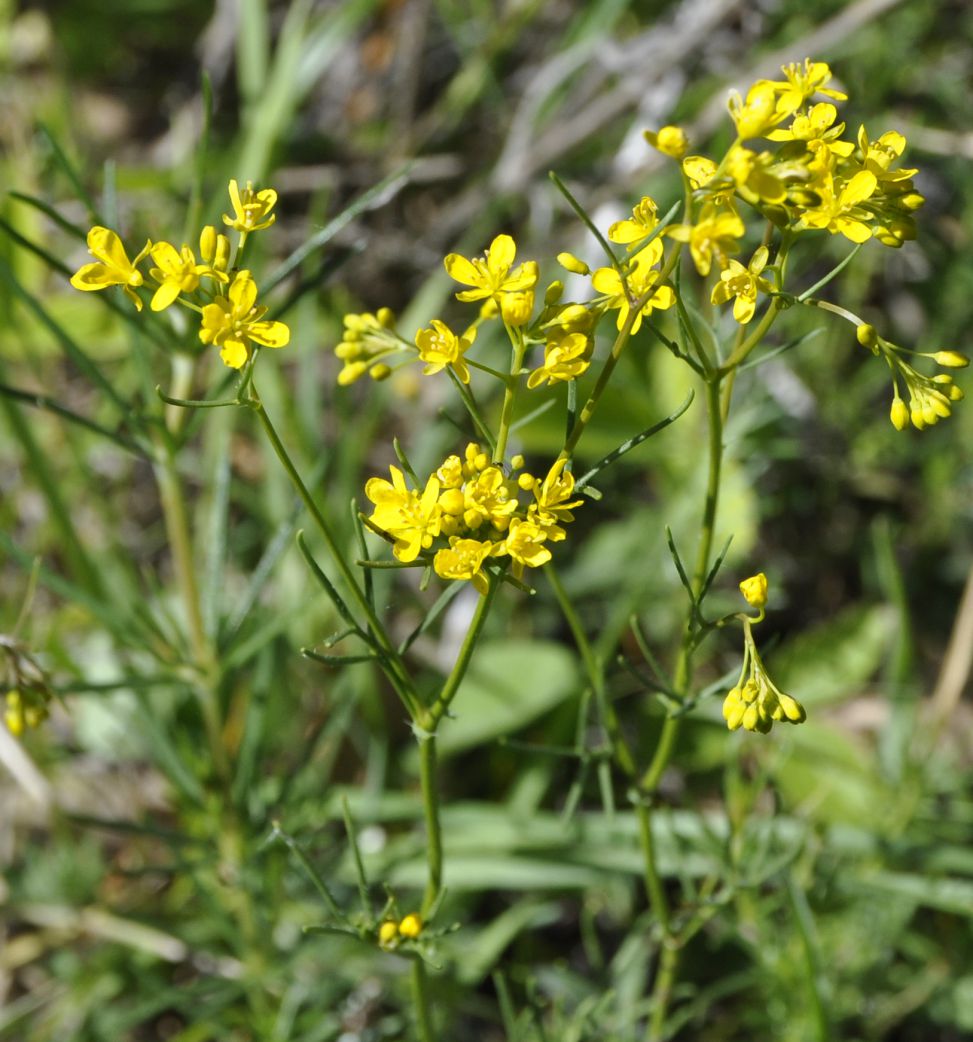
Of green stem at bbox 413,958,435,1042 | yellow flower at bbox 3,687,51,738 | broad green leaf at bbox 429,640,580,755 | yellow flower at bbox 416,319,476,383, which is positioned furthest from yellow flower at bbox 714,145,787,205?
broad green leaf at bbox 429,640,580,755

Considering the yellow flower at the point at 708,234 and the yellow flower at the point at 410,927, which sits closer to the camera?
the yellow flower at the point at 708,234

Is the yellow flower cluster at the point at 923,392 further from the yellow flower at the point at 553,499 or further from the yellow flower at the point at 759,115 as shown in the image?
the yellow flower at the point at 553,499

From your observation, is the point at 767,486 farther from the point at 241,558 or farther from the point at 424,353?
the point at 424,353

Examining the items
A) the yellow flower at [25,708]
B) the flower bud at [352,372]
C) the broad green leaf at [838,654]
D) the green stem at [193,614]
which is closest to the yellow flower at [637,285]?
the flower bud at [352,372]

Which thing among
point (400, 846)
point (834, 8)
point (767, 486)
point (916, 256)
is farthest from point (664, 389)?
point (400, 846)

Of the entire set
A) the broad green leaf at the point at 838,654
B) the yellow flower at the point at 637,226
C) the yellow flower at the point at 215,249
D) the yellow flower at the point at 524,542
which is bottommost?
the broad green leaf at the point at 838,654
